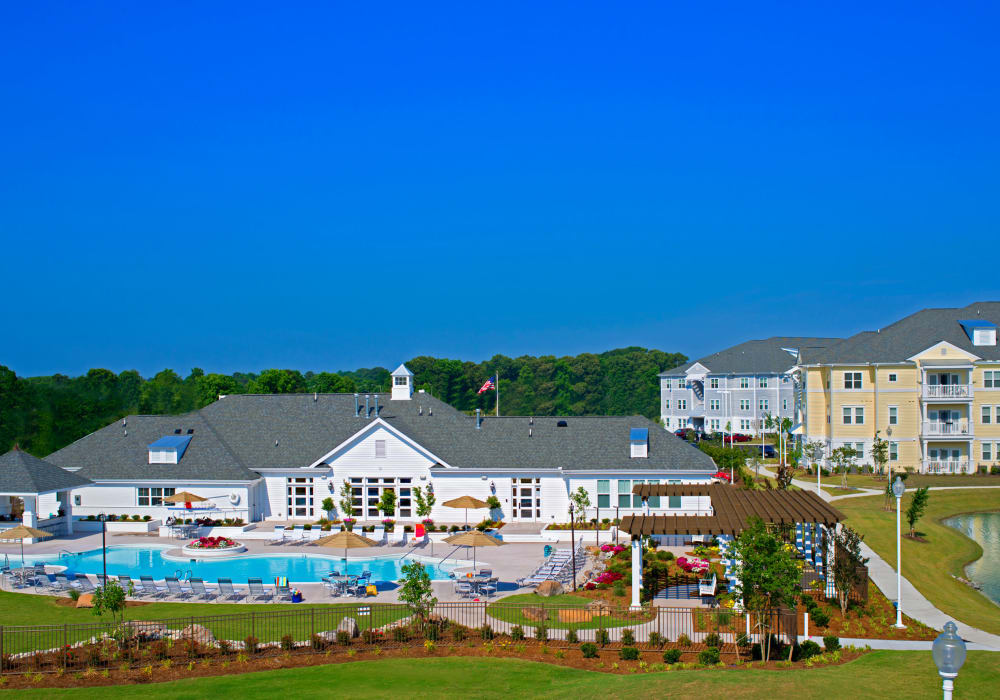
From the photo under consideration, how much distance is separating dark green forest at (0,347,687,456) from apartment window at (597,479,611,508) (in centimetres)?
4538

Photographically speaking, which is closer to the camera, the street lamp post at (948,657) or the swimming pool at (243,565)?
the street lamp post at (948,657)

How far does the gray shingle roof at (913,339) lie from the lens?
214 feet

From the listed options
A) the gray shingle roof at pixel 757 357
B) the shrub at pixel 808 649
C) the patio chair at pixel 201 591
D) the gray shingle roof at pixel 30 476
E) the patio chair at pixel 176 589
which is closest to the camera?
the shrub at pixel 808 649

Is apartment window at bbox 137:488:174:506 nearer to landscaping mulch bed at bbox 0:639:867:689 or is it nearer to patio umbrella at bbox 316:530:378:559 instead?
patio umbrella at bbox 316:530:378:559

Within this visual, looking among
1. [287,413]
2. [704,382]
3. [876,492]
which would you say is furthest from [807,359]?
A: [287,413]

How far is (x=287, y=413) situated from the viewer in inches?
2061

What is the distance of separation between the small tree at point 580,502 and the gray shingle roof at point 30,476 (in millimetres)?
25926

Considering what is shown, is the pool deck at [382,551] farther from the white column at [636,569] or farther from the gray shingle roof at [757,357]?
the gray shingle roof at [757,357]

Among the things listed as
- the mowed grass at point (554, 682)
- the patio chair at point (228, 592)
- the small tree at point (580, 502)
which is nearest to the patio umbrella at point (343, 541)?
the patio chair at point (228, 592)

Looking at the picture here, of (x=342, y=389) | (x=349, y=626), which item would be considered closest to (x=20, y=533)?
(x=349, y=626)

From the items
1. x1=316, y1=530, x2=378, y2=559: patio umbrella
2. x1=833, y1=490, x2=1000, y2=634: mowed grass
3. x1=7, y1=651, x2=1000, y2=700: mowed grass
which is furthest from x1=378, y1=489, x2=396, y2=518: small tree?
x1=7, y1=651, x2=1000, y2=700: mowed grass

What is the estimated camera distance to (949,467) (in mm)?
63344

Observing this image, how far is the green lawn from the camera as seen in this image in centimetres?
2525

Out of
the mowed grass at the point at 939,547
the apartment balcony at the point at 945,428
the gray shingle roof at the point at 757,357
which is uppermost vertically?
the gray shingle roof at the point at 757,357
